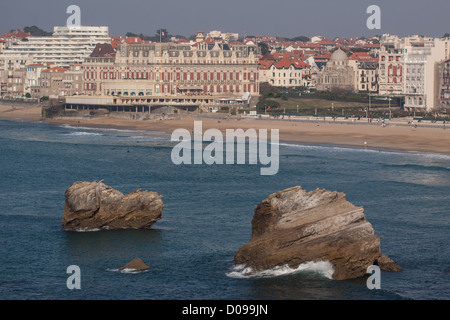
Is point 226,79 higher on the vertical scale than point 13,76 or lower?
lower

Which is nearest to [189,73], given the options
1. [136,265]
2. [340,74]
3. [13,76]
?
[340,74]

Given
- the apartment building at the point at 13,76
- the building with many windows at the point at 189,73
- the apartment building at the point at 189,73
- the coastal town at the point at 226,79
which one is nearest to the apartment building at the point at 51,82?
the coastal town at the point at 226,79

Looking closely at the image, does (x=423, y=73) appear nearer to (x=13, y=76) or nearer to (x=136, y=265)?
(x=136, y=265)

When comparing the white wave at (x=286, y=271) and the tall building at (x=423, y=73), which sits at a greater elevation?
the tall building at (x=423, y=73)

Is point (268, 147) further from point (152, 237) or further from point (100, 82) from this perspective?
point (100, 82)

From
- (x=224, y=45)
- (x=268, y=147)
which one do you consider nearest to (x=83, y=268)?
(x=268, y=147)

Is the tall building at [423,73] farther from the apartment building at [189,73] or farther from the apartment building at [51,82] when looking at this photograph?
the apartment building at [51,82]

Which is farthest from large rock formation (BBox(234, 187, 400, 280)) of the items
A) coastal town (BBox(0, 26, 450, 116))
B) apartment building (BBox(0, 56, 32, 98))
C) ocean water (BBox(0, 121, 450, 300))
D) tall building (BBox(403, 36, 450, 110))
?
apartment building (BBox(0, 56, 32, 98))
